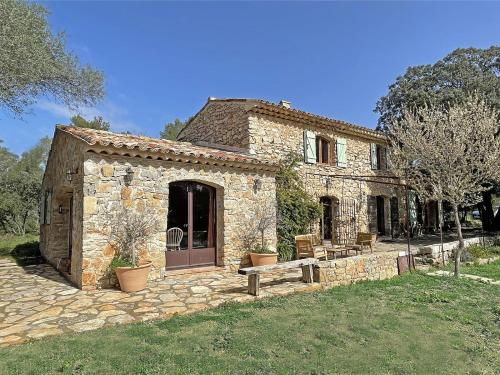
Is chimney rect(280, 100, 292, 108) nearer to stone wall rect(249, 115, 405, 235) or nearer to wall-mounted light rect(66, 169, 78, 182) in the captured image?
stone wall rect(249, 115, 405, 235)

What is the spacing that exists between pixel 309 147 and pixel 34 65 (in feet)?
28.8

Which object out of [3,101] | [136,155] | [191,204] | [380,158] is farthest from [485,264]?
[3,101]

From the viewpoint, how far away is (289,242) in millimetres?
9695

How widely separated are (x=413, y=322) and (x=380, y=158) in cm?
1139

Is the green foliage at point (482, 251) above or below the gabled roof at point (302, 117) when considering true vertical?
below

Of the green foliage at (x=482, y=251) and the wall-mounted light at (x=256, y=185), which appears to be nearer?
the wall-mounted light at (x=256, y=185)

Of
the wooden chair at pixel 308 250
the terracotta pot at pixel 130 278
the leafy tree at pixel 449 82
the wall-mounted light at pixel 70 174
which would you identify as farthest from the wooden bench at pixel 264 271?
the leafy tree at pixel 449 82

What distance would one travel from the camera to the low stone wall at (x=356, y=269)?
22.2ft

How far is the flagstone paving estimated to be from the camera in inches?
173

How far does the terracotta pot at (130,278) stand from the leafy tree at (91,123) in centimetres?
1904

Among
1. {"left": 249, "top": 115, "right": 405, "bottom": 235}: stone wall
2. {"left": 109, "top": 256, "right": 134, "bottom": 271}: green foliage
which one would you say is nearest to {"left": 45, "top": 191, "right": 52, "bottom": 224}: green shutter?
{"left": 109, "top": 256, "right": 134, "bottom": 271}: green foliage

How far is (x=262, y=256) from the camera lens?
8156 millimetres

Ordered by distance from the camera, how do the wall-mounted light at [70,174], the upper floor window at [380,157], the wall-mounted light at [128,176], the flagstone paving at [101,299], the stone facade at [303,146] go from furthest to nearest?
the upper floor window at [380,157] → the stone facade at [303,146] → the wall-mounted light at [70,174] → the wall-mounted light at [128,176] → the flagstone paving at [101,299]

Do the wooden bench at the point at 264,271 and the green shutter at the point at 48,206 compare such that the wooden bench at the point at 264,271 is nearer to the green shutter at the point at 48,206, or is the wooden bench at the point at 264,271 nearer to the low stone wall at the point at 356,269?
the low stone wall at the point at 356,269
